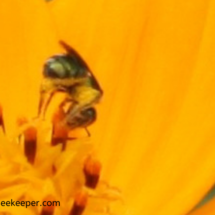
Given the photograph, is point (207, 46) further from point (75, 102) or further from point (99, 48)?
point (75, 102)

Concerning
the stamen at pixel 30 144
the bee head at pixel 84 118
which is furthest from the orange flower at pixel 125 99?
the bee head at pixel 84 118

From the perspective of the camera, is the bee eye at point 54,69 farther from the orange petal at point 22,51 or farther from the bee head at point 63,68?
the orange petal at point 22,51

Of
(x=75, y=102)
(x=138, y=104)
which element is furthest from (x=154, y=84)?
(x=75, y=102)

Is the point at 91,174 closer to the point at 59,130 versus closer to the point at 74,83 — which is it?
the point at 59,130

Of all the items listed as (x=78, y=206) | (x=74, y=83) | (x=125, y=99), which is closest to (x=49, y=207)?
(x=78, y=206)

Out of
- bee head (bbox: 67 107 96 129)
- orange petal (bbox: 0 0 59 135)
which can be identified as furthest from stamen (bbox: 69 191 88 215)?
orange petal (bbox: 0 0 59 135)

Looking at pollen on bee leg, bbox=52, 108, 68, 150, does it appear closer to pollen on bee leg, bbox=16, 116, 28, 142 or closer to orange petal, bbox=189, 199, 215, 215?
pollen on bee leg, bbox=16, 116, 28, 142
